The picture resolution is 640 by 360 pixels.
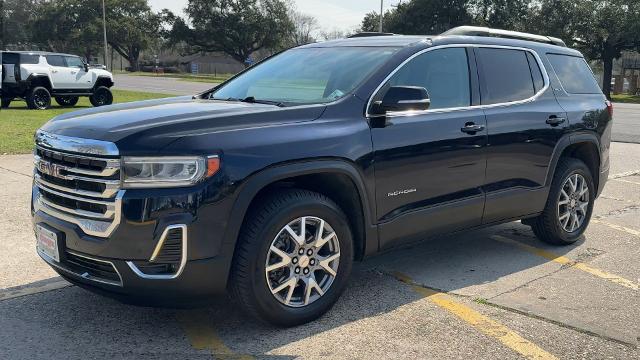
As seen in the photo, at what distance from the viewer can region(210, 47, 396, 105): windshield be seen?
4.24 metres

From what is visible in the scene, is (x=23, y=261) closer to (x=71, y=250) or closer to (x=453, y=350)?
(x=71, y=250)

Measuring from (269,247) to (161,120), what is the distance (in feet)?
3.03

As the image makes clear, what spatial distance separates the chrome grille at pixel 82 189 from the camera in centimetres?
322

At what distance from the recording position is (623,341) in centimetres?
368

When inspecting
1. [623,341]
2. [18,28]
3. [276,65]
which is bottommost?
A: [623,341]

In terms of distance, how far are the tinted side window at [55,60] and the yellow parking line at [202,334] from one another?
1872cm

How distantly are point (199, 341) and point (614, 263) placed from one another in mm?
3531

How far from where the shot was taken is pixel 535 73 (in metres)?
5.40

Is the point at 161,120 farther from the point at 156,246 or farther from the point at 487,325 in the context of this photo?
the point at 487,325

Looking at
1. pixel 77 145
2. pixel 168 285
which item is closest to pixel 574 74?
pixel 168 285

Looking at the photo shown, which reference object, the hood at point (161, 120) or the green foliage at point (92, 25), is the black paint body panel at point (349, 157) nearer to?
the hood at point (161, 120)

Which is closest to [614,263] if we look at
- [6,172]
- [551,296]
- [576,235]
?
[576,235]

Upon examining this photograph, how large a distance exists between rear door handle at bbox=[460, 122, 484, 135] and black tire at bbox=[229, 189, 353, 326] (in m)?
1.25

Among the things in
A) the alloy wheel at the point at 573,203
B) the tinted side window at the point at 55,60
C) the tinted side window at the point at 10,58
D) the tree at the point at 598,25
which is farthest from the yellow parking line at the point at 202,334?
the tree at the point at 598,25
